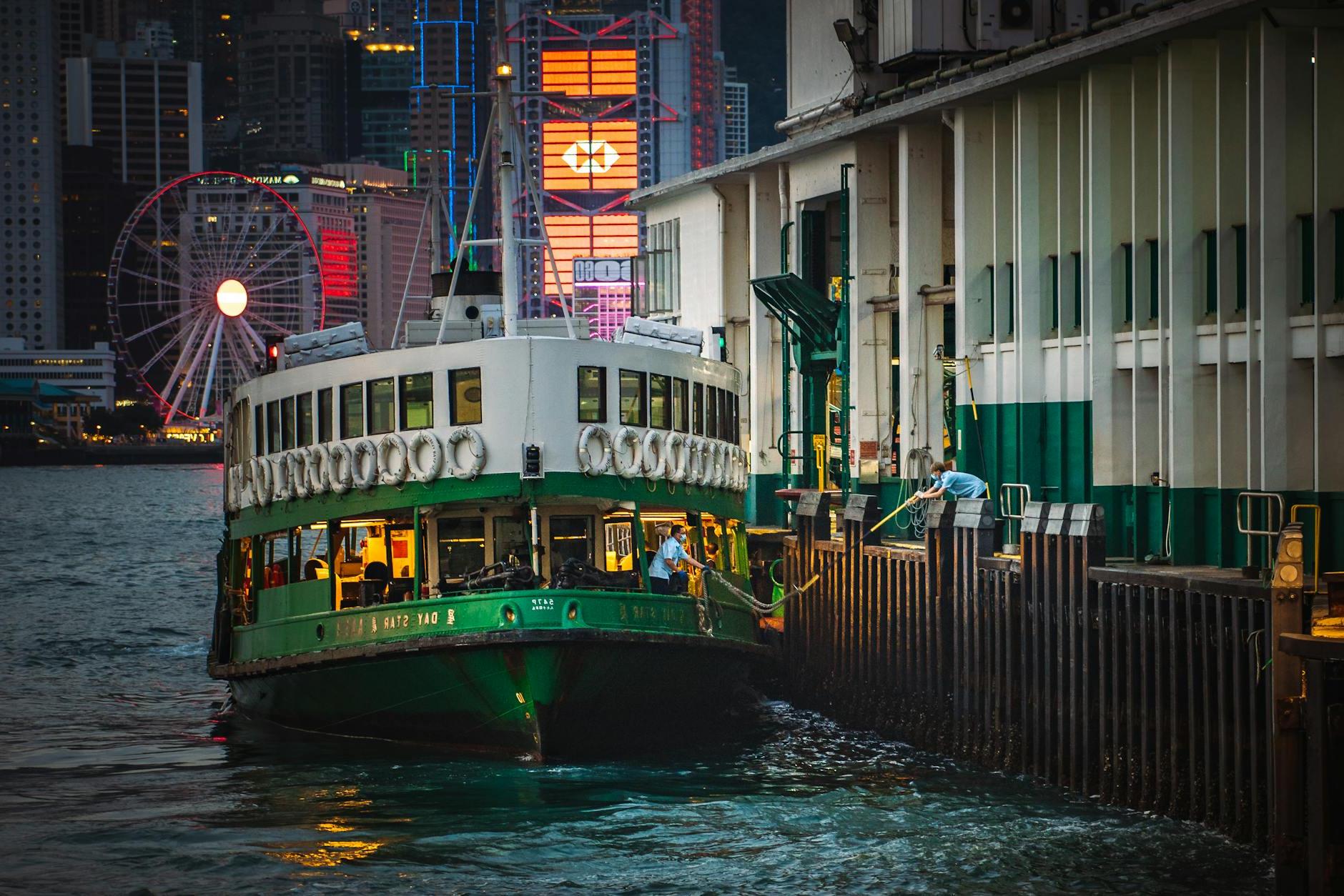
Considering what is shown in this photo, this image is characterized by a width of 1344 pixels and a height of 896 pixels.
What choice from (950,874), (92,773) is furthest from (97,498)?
(950,874)

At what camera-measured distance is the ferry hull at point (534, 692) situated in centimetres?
2509

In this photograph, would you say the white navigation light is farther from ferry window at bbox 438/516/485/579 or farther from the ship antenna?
ferry window at bbox 438/516/485/579

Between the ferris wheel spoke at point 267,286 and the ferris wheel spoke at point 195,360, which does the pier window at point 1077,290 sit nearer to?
the ferris wheel spoke at point 267,286

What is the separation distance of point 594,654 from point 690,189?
2225 centimetres

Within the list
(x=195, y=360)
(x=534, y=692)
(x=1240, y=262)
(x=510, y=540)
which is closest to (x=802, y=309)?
(x=510, y=540)

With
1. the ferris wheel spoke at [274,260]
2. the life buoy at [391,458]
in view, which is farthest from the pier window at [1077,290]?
the ferris wheel spoke at [274,260]

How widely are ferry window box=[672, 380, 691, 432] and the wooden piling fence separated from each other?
3696 mm

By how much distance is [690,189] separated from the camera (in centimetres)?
4566

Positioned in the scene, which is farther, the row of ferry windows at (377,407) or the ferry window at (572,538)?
the ferry window at (572,538)

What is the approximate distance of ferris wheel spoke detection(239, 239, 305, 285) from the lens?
15225 cm

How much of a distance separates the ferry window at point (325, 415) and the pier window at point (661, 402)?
14.7 feet

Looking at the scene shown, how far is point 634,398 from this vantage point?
27016 millimetres

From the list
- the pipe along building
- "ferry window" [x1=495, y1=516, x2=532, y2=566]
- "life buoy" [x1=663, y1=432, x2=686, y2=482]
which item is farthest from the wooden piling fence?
"ferry window" [x1=495, y1=516, x2=532, y2=566]

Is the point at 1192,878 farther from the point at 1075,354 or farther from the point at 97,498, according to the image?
the point at 97,498
